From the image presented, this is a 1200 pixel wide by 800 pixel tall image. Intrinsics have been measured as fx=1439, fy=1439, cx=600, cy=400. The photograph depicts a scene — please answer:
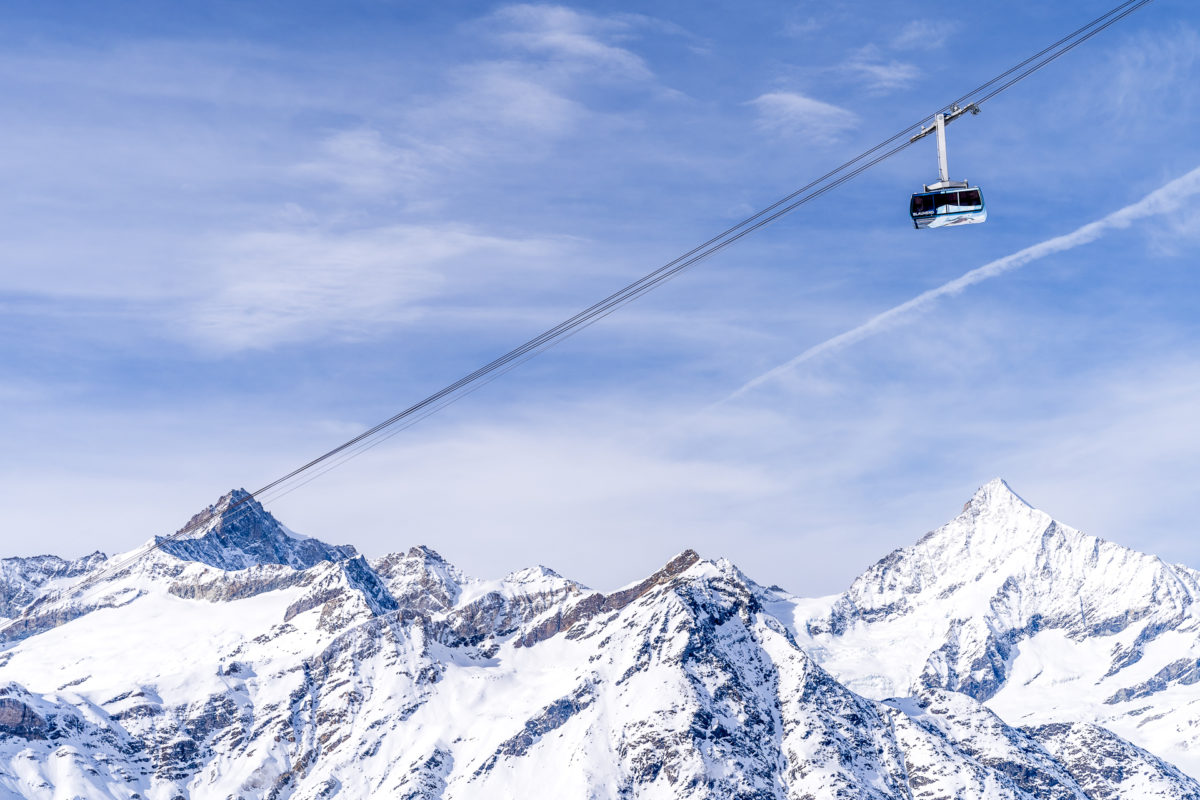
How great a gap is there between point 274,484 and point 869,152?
112 feet

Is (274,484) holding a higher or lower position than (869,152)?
lower

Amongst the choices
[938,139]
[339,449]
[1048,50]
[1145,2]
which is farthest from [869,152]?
[339,449]

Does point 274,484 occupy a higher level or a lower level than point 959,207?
lower

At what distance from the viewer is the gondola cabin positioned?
71688 millimetres

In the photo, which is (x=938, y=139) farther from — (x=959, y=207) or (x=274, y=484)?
(x=274, y=484)

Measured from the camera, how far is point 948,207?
236ft

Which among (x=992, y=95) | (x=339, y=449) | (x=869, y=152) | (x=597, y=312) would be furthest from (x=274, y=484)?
(x=992, y=95)

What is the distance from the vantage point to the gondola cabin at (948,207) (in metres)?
71.7

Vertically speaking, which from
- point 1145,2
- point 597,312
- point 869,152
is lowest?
point 597,312

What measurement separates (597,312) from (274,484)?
61.0 ft

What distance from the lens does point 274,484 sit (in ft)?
240

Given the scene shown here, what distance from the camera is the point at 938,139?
2790 inches

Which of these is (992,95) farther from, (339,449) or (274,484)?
(274,484)

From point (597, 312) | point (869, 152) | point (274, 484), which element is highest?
point (869, 152)
